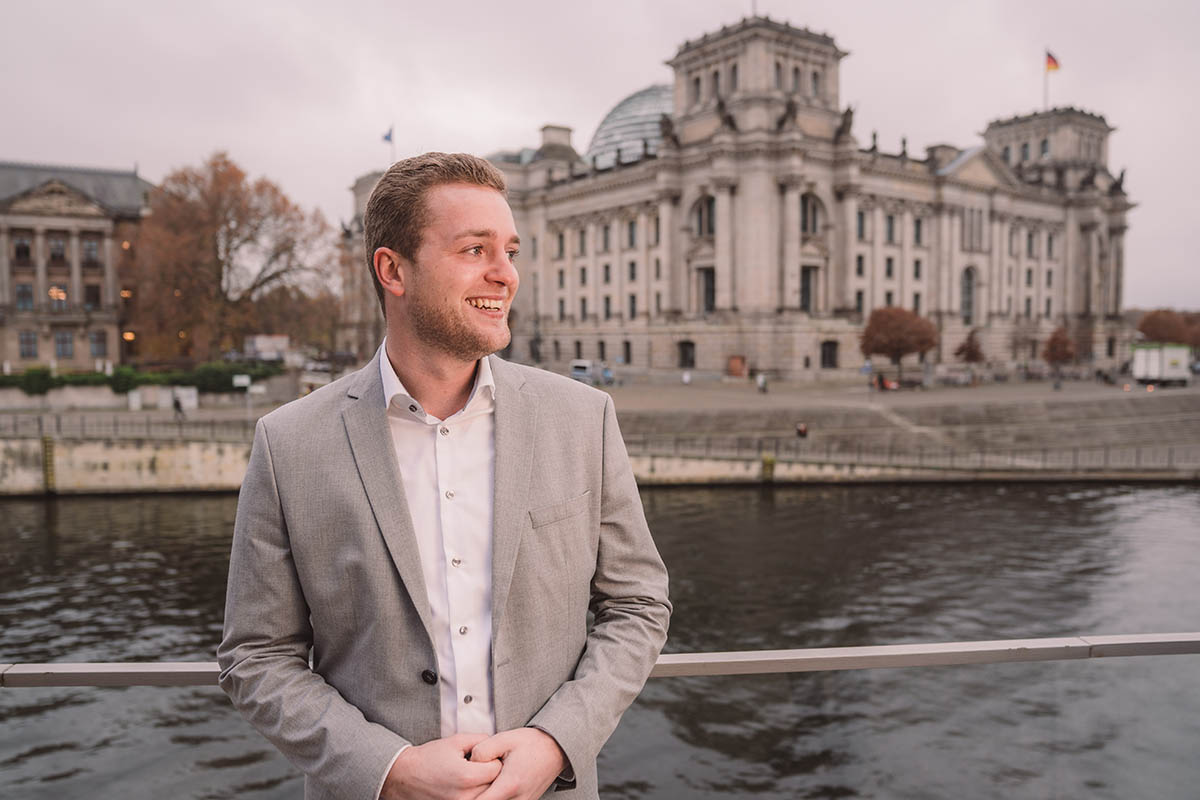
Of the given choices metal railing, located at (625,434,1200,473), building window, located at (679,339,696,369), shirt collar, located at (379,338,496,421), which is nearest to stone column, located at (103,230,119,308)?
building window, located at (679,339,696,369)

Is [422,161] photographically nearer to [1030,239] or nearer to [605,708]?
[605,708]

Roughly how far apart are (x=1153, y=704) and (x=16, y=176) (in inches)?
3133

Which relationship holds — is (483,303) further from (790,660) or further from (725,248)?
(725,248)

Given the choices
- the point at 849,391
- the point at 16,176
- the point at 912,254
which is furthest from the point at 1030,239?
the point at 16,176

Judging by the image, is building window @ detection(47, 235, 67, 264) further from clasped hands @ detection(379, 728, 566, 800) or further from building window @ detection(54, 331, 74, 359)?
clasped hands @ detection(379, 728, 566, 800)

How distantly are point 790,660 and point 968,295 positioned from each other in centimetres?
8300

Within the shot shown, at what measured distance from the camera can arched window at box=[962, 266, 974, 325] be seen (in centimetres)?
7810

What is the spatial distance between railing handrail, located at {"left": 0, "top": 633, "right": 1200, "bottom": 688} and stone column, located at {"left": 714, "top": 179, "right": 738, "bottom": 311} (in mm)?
61370

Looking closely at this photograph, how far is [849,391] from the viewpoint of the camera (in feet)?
176

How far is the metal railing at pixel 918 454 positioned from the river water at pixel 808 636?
1.59 meters

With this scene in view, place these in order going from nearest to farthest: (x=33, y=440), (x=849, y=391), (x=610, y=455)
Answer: (x=610, y=455) < (x=33, y=440) < (x=849, y=391)

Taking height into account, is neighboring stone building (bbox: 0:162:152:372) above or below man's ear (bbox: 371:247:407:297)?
above

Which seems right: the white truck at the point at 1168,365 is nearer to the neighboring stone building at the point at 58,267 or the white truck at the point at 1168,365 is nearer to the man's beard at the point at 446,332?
the man's beard at the point at 446,332

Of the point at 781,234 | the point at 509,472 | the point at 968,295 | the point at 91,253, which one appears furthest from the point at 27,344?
the point at 509,472
